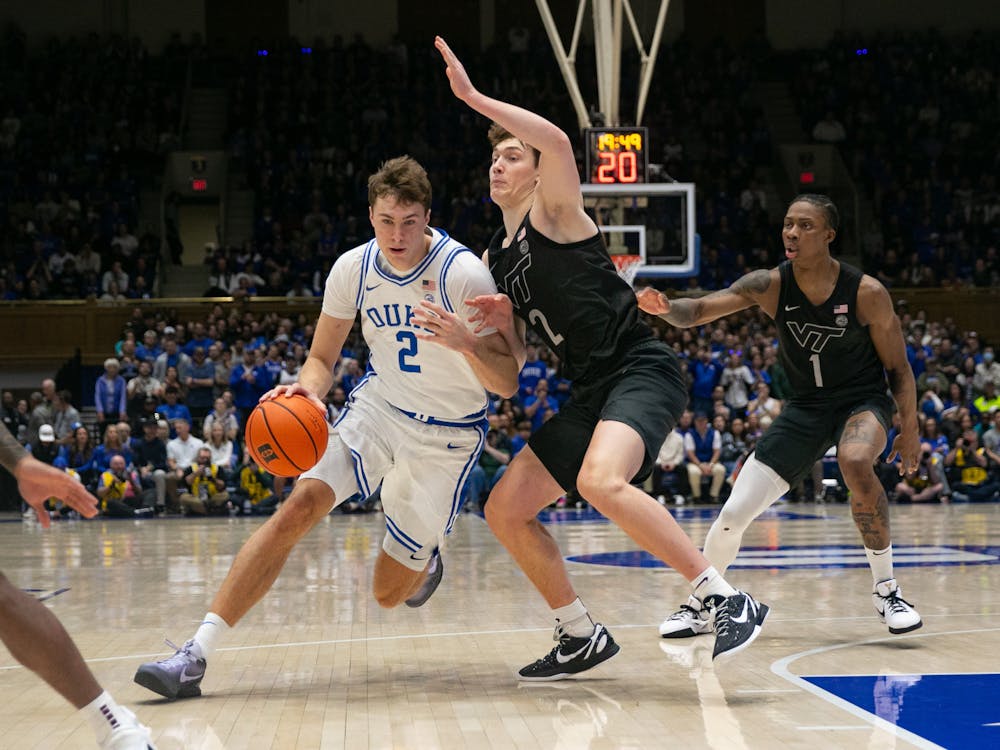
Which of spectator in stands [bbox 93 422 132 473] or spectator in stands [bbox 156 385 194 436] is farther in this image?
spectator in stands [bbox 156 385 194 436]

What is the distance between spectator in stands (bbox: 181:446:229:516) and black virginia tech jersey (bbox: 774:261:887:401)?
34.8 ft

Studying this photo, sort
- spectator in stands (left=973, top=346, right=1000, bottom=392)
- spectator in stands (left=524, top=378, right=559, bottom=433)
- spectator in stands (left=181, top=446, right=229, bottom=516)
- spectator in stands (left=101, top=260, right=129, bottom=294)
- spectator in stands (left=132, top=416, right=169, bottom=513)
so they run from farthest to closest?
spectator in stands (left=101, top=260, right=129, bottom=294) → spectator in stands (left=973, top=346, right=1000, bottom=392) → spectator in stands (left=524, top=378, right=559, bottom=433) → spectator in stands (left=132, top=416, right=169, bottom=513) → spectator in stands (left=181, top=446, right=229, bottom=516)

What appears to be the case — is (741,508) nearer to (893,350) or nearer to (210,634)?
(893,350)

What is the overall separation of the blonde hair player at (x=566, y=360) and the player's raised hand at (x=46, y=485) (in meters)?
1.81

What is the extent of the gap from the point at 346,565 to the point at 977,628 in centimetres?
478

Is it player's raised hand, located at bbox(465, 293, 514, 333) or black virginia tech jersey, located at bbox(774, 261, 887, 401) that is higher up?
player's raised hand, located at bbox(465, 293, 514, 333)

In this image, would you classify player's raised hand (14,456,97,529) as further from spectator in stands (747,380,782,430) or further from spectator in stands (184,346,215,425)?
spectator in stands (184,346,215,425)

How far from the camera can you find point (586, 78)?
2680cm

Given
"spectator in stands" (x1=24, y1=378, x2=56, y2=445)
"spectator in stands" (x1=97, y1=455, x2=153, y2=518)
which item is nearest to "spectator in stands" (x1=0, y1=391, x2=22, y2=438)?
"spectator in stands" (x1=24, y1=378, x2=56, y2=445)

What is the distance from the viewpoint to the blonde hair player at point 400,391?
16.1ft

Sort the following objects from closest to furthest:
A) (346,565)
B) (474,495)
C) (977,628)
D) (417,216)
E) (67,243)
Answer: (417,216)
(977,628)
(346,565)
(474,495)
(67,243)

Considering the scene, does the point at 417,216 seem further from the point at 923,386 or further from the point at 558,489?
the point at 923,386

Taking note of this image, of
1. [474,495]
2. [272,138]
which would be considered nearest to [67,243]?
[272,138]

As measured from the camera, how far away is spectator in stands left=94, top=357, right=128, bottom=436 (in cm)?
1697
